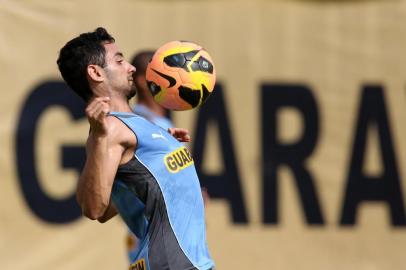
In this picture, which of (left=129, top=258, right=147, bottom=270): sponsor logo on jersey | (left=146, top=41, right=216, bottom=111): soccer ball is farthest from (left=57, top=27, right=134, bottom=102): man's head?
(left=129, top=258, right=147, bottom=270): sponsor logo on jersey

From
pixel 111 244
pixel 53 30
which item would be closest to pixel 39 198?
pixel 111 244

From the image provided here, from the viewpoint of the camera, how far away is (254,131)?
828 cm

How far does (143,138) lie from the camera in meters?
4.52

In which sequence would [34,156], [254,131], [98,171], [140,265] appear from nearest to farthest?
[98,171] < [140,265] < [34,156] < [254,131]

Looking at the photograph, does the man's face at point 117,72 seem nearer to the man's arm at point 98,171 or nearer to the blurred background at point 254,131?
the man's arm at point 98,171

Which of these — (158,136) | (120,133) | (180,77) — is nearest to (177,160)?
(158,136)

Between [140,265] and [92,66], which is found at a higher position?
[92,66]

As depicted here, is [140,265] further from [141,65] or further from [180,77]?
[141,65]

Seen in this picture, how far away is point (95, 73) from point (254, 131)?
367cm

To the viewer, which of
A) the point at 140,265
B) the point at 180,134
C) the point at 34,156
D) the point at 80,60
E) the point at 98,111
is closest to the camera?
the point at 98,111

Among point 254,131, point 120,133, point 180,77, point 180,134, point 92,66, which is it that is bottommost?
point 254,131

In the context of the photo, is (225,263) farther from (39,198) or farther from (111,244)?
(39,198)

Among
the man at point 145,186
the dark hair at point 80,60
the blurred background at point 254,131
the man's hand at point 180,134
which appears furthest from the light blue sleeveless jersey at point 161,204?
the blurred background at point 254,131

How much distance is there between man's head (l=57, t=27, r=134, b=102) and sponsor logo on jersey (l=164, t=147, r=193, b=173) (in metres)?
0.43
